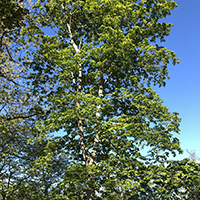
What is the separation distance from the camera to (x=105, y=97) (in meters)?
14.0

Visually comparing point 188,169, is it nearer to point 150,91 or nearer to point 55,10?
point 150,91

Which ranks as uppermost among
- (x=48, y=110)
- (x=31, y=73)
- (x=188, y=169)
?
(x=31, y=73)

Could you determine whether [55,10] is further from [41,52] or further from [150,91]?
[150,91]

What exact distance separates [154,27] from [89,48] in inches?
230

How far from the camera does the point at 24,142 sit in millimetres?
15609

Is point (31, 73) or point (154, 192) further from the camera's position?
point (31, 73)

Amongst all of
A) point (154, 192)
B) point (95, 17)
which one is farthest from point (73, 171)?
point (95, 17)

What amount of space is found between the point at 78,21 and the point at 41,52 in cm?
484

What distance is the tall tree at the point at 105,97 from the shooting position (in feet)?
35.2

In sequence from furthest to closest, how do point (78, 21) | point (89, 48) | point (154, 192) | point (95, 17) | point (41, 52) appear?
point (78, 21), point (95, 17), point (41, 52), point (89, 48), point (154, 192)

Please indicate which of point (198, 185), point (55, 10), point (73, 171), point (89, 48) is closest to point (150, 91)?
A: point (89, 48)

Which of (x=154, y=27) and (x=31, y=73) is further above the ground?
(x=154, y=27)

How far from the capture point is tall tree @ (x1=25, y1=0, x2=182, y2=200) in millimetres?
10719

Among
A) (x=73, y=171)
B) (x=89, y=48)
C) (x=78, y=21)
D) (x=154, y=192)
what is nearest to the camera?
(x=73, y=171)
